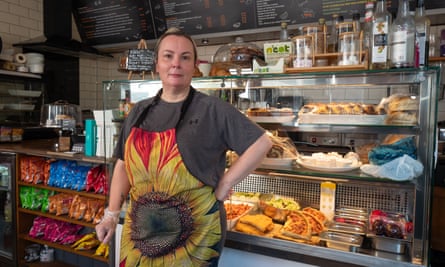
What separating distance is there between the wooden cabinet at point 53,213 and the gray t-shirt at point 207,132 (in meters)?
1.61

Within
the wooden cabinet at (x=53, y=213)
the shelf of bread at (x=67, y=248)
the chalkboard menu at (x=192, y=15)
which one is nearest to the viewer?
the shelf of bread at (x=67, y=248)

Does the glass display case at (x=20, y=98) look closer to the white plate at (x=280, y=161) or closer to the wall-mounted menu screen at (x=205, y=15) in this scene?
the wall-mounted menu screen at (x=205, y=15)

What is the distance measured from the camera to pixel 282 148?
1.74 m

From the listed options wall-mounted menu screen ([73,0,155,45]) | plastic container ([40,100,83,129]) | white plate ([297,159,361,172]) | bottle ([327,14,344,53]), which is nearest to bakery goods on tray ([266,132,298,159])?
white plate ([297,159,361,172])

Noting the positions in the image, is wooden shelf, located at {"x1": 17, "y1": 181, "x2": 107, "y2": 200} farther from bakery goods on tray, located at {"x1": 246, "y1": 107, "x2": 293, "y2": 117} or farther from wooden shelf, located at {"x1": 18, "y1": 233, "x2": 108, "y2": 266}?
bakery goods on tray, located at {"x1": 246, "y1": 107, "x2": 293, "y2": 117}

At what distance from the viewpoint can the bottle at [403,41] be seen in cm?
141

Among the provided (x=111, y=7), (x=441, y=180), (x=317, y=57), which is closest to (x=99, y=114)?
(x=317, y=57)

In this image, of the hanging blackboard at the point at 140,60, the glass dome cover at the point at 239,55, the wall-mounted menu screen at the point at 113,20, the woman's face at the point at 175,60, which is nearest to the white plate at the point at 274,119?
the glass dome cover at the point at 239,55

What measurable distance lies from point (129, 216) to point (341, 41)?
1261 mm

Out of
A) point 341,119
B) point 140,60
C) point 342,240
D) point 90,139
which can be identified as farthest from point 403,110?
point 90,139

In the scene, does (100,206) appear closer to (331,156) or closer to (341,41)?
(331,156)

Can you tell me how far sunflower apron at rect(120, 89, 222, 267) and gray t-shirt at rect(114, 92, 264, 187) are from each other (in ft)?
0.10

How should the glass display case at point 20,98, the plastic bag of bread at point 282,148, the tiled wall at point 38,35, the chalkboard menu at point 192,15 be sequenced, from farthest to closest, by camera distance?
the tiled wall at point 38,35 < the glass display case at point 20,98 < the chalkboard menu at point 192,15 < the plastic bag of bread at point 282,148

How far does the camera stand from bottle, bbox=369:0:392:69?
1450 mm
